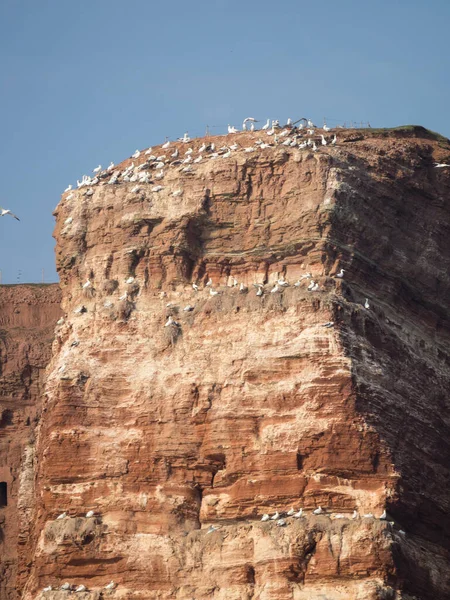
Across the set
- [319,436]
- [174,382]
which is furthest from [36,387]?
[319,436]

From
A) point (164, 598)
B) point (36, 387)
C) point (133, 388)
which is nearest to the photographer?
point (164, 598)

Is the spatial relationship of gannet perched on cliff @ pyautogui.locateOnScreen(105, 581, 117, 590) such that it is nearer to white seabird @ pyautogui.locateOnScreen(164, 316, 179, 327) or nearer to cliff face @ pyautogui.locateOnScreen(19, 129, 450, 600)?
cliff face @ pyautogui.locateOnScreen(19, 129, 450, 600)

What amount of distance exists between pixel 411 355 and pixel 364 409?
4.95m

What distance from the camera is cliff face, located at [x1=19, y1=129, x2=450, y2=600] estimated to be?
6619 cm

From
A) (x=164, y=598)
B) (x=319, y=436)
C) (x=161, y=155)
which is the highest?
(x=161, y=155)

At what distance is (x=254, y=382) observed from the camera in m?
68.8

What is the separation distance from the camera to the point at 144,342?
7150 cm

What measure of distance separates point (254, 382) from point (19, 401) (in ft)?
47.1

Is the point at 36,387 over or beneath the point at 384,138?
beneath

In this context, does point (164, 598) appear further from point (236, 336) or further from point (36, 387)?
point (36, 387)

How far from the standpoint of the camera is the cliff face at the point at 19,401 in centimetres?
7612

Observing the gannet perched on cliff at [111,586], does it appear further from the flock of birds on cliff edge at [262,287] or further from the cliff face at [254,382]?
the flock of birds on cliff edge at [262,287]

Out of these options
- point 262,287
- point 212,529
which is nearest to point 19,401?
point 262,287

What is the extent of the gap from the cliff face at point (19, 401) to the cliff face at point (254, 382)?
518 centimetres
